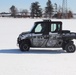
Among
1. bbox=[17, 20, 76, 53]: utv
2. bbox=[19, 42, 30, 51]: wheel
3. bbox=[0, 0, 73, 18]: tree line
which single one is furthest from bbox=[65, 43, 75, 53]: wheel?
bbox=[0, 0, 73, 18]: tree line

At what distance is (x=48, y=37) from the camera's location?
12906 mm

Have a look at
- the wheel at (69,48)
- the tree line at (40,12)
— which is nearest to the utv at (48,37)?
the wheel at (69,48)

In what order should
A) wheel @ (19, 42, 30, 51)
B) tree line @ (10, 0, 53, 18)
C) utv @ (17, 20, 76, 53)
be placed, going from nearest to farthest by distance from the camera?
utv @ (17, 20, 76, 53) < wheel @ (19, 42, 30, 51) < tree line @ (10, 0, 53, 18)

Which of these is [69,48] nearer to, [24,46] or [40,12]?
[24,46]

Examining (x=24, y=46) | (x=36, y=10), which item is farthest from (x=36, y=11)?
(x=24, y=46)

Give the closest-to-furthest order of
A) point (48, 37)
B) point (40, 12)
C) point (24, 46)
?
point (48, 37) < point (24, 46) < point (40, 12)

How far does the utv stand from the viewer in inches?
509

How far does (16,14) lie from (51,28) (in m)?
51.6

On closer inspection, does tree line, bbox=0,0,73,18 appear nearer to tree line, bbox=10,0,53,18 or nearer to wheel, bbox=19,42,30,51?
tree line, bbox=10,0,53,18

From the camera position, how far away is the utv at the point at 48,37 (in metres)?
12.9
